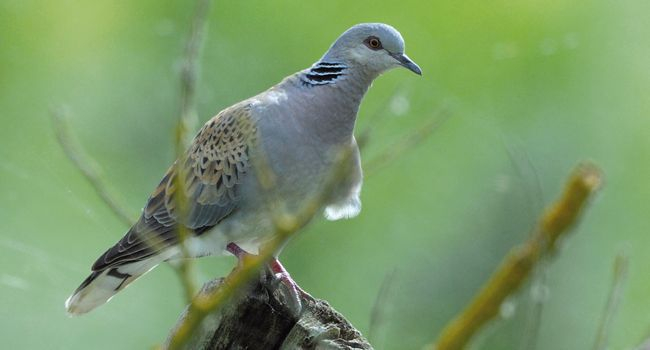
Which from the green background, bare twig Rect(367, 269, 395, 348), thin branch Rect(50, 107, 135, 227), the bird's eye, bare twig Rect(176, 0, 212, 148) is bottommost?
the green background

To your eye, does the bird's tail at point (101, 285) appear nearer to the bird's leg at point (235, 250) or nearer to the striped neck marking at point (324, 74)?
the bird's leg at point (235, 250)

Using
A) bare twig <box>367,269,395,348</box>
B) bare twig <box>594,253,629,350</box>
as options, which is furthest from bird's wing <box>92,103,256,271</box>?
bare twig <box>594,253,629,350</box>

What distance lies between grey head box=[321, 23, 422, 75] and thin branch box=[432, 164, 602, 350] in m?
2.28

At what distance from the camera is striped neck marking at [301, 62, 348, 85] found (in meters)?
3.88

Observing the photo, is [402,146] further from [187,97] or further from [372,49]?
[372,49]

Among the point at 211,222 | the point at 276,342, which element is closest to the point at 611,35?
the point at 211,222

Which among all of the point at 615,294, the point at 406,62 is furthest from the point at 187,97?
the point at 406,62

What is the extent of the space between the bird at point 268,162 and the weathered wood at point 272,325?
1.00 meters

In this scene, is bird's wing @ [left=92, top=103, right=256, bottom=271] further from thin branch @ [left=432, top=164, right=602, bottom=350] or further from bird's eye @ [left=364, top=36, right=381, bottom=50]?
thin branch @ [left=432, top=164, right=602, bottom=350]

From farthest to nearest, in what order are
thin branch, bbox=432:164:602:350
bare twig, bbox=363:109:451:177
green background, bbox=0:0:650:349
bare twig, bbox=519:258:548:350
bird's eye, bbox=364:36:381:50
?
green background, bbox=0:0:650:349
bird's eye, bbox=364:36:381:50
bare twig, bbox=363:109:451:177
bare twig, bbox=519:258:548:350
thin branch, bbox=432:164:602:350

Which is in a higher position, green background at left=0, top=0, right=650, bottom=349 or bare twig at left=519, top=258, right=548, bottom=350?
bare twig at left=519, top=258, right=548, bottom=350

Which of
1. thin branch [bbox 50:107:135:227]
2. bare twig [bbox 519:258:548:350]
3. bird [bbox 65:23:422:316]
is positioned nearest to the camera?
bare twig [bbox 519:258:548:350]

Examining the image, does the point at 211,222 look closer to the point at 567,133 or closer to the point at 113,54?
the point at 567,133

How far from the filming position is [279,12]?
10.7 metres
